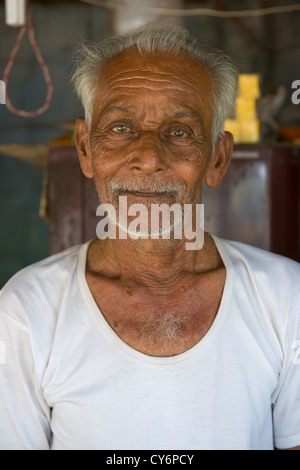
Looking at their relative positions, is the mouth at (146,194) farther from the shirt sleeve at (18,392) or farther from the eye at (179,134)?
the shirt sleeve at (18,392)

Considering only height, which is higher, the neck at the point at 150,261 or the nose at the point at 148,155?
the nose at the point at 148,155

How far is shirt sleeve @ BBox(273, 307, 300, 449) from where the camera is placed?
164 centimetres

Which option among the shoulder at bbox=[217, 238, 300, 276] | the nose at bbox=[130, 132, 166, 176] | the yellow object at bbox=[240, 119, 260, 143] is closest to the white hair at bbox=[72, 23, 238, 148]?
the nose at bbox=[130, 132, 166, 176]

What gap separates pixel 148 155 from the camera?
1581 mm

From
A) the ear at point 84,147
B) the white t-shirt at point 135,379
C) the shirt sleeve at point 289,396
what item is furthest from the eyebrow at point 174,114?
the shirt sleeve at point 289,396

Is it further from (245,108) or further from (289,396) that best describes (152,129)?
(245,108)

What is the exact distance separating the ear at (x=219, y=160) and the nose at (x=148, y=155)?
245 millimetres

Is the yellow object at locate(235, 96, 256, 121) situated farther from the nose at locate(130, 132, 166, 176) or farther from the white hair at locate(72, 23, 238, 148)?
the nose at locate(130, 132, 166, 176)

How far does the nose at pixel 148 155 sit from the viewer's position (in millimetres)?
1573

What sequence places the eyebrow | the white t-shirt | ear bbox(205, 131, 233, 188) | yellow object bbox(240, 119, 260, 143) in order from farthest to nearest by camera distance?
yellow object bbox(240, 119, 260, 143)
ear bbox(205, 131, 233, 188)
the eyebrow
the white t-shirt

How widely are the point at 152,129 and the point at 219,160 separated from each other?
293 mm

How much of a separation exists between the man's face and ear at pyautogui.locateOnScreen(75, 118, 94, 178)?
92mm

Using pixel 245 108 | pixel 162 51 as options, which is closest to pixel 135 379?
pixel 162 51

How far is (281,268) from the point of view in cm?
177
